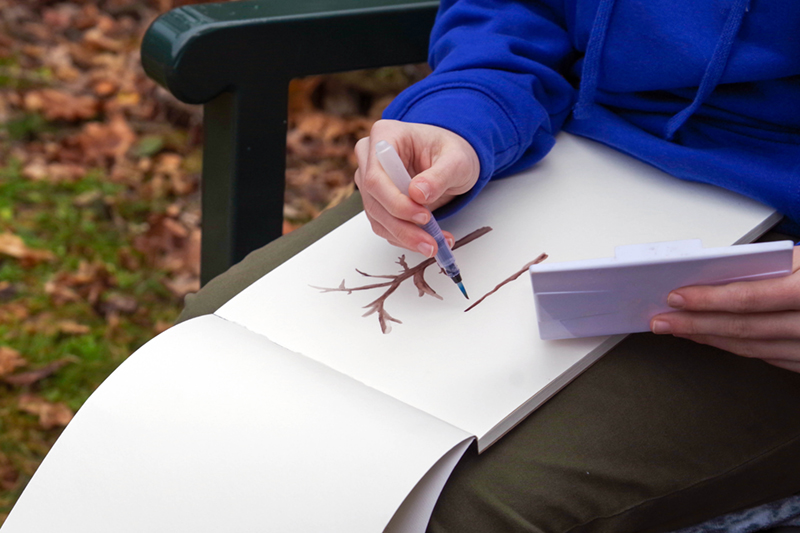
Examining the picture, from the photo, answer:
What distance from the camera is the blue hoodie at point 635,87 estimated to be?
751 mm

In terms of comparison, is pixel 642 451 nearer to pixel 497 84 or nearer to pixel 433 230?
pixel 433 230

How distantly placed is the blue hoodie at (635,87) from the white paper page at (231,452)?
273 millimetres

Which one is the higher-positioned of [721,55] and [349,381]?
[721,55]

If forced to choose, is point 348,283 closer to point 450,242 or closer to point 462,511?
point 450,242

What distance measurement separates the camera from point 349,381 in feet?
2.17

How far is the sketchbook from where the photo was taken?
0.59 meters

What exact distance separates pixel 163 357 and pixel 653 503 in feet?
1.41

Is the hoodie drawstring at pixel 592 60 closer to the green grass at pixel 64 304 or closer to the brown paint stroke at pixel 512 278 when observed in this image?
the brown paint stroke at pixel 512 278

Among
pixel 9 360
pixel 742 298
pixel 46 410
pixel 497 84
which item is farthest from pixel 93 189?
pixel 742 298

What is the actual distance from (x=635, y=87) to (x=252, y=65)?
0.45 meters

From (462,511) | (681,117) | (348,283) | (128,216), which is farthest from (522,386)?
(128,216)

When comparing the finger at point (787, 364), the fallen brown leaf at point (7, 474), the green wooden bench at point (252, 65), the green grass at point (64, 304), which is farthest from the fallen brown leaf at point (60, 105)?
the finger at point (787, 364)

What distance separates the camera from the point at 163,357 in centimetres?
69

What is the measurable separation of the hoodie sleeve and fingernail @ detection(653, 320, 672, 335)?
0.24 meters
